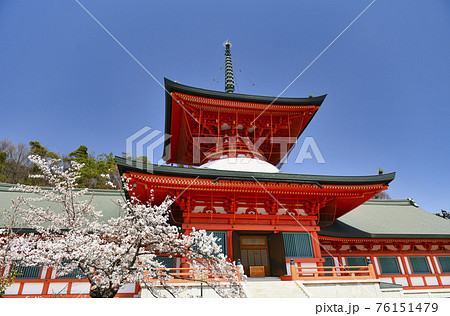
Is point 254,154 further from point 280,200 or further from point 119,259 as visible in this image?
point 119,259

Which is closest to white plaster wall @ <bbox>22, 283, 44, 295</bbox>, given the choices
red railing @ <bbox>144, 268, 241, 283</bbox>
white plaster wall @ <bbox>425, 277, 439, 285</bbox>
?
red railing @ <bbox>144, 268, 241, 283</bbox>

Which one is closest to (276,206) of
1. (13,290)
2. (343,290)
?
(343,290)

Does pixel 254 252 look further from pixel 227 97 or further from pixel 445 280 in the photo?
pixel 445 280

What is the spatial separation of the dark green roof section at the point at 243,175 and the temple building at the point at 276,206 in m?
0.04

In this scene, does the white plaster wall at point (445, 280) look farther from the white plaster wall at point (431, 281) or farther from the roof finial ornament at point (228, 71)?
the roof finial ornament at point (228, 71)

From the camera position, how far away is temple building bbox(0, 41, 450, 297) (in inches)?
393

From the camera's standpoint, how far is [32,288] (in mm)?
Answer: 10039

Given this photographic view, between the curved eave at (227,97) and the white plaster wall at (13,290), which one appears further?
the curved eave at (227,97)

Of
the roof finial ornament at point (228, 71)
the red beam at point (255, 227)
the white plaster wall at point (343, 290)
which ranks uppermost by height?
the roof finial ornament at point (228, 71)

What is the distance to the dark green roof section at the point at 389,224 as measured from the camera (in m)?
13.0

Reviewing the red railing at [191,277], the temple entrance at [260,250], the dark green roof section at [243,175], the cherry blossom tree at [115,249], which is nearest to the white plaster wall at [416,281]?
the dark green roof section at [243,175]

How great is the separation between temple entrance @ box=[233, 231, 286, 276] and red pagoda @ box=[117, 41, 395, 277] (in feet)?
0.14

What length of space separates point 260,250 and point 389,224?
9.00 metres

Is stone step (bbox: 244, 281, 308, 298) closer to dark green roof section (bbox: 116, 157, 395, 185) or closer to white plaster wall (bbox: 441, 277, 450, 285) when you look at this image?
dark green roof section (bbox: 116, 157, 395, 185)
